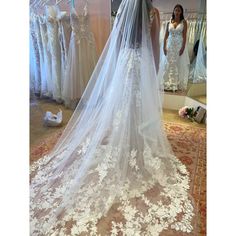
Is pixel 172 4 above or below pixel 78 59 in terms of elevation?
above

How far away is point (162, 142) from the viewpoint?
5.46 feet

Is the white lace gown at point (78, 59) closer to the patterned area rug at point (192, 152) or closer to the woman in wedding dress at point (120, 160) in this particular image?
the patterned area rug at point (192, 152)

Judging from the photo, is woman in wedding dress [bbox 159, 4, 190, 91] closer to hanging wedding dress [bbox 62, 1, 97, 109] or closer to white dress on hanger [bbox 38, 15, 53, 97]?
hanging wedding dress [bbox 62, 1, 97, 109]

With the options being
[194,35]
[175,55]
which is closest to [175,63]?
[175,55]

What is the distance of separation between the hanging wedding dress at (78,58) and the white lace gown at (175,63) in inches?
40.9

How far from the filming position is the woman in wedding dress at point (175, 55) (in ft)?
7.16

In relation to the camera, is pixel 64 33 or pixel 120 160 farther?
pixel 64 33

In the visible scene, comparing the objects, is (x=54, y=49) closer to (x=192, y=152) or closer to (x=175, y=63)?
(x=175, y=63)

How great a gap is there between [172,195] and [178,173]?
10.4 inches

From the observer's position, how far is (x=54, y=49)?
290cm

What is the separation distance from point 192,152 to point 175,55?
3.65ft

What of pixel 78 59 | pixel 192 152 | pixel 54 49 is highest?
pixel 54 49

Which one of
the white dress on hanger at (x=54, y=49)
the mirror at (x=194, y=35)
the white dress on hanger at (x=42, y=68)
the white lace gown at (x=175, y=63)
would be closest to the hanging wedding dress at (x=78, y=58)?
the white dress on hanger at (x=54, y=49)
